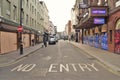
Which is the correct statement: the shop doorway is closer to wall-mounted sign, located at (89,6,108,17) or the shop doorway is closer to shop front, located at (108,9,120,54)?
shop front, located at (108,9,120,54)

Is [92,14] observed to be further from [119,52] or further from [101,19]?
[119,52]

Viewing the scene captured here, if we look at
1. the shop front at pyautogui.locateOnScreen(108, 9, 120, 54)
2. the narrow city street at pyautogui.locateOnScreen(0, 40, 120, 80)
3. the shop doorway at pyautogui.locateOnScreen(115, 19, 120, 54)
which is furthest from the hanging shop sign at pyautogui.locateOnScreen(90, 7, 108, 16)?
the narrow city street at pyautogui.locateOnScreen(0, 40, 120, 80)

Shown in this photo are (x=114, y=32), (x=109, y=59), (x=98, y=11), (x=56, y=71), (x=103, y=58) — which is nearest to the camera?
(x=56, y=71)

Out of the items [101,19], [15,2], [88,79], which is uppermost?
[15,2]

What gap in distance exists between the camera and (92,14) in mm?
28125

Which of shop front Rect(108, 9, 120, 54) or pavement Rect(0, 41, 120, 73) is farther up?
shop front Rect(108, 9, 120, 54)

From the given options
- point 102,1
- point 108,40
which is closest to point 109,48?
point 108,40

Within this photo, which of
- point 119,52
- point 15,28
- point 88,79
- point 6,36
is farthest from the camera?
point 15,28

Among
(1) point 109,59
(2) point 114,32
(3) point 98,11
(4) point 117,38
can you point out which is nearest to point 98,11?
(3) point 98,11

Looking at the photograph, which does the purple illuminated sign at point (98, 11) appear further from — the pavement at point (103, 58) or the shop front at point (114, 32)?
the pavement at point (103, 58)

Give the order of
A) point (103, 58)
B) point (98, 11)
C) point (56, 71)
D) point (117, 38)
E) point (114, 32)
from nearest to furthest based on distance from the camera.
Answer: point (56, 71)
point (103, 58)
point (117, 38)
point (114, 32)
point (98, 11)

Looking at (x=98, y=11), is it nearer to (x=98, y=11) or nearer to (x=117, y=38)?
(x=98, y=11)

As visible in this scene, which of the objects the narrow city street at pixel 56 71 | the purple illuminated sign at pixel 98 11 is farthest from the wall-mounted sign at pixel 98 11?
the narrow city street at pixel 56 71

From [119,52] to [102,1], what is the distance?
10.8m
